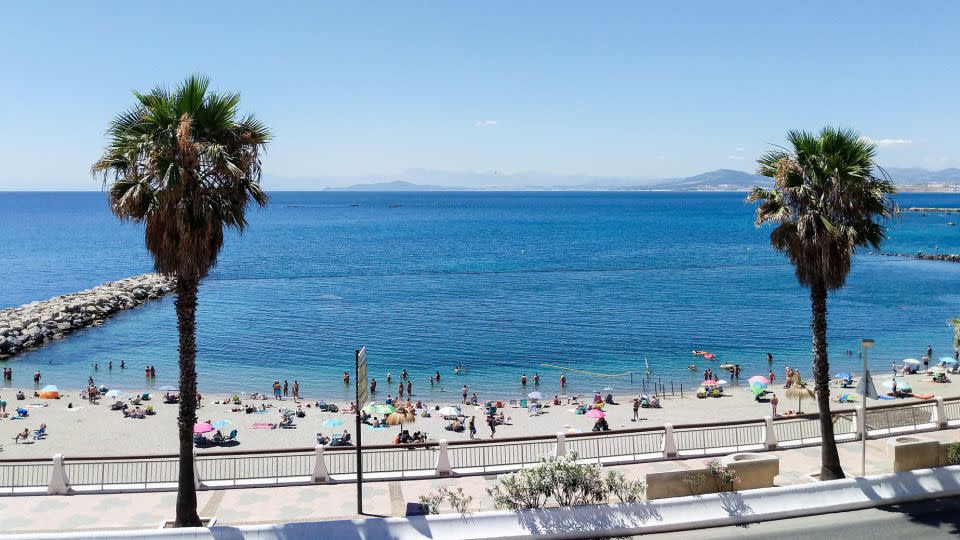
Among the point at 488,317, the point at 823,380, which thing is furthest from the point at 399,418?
the point at 488,317

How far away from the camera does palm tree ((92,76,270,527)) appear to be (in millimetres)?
14014

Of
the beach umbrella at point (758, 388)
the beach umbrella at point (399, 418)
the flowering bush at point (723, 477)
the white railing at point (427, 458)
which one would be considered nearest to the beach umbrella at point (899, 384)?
the beach umbrella at point (758, 388)

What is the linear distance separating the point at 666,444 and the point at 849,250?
672 centimetres

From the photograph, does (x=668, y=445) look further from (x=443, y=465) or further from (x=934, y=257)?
(x=934, y=257)

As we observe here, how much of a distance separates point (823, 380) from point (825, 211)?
384 centimetres

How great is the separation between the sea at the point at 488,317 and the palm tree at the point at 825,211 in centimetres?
123

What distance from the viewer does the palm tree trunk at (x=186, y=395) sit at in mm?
14695

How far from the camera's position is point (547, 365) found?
48.4 meters

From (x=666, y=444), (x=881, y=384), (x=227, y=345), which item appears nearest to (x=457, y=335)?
(x=227, y=345)

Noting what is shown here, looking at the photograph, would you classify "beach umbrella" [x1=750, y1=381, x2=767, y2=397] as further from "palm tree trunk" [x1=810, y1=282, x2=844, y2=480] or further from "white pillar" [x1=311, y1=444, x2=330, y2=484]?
"white pillar" [x1=311, y1=444, x2=330, y2=484]

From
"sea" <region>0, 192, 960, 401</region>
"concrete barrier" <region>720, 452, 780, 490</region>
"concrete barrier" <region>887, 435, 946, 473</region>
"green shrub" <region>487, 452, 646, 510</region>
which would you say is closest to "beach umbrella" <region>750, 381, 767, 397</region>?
"sea" <region>0, 192, 960, 401</region>

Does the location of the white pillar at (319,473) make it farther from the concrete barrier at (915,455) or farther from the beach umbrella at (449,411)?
the beach umbrella at (449,411)

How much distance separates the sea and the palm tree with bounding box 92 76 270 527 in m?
1.22

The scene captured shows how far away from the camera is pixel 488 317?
64.4 metres
